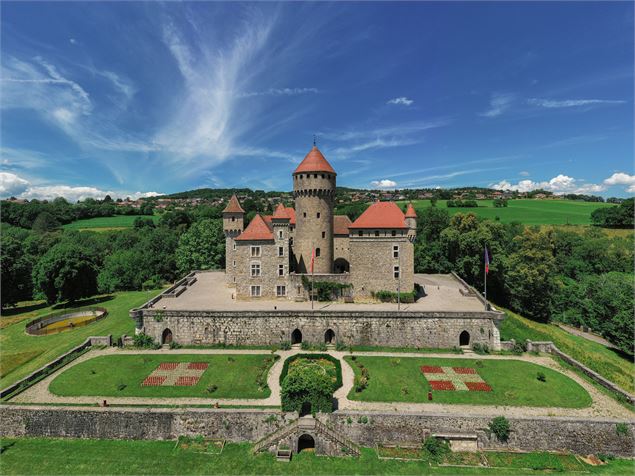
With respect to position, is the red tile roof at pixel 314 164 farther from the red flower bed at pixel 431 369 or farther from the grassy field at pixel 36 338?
the grassy field at pixel 36 338

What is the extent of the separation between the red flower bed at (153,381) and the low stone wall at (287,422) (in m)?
3.62

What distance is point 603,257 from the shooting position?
6322 cm

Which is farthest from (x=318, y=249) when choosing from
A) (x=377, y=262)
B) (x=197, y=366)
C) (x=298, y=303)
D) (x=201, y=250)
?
(x=201, y=250)

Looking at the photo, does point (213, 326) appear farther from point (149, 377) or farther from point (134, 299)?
point (134, 299)

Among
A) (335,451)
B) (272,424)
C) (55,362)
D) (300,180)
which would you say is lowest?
(335,451)

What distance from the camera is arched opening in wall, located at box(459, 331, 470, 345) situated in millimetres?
32906

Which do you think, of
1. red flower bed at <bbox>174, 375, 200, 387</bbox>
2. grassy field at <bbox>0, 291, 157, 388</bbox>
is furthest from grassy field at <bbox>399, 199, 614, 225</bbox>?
red flower bed at <bbox>174, 375, 200, 387</bbox>

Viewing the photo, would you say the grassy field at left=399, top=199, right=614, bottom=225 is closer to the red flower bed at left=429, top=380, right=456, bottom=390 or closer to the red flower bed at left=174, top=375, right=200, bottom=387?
the red flower bed at left=429, top=380, right=456, bottom=390

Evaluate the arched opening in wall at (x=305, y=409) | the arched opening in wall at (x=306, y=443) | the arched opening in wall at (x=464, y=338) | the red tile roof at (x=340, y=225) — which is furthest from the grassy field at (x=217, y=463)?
the red tile roof at (x=340, y=225)

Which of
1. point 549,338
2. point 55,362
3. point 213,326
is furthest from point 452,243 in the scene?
point 55,362

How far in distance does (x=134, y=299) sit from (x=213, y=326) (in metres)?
23.4

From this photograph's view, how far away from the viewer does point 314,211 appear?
39469 mm

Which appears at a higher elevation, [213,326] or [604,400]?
[213,326]

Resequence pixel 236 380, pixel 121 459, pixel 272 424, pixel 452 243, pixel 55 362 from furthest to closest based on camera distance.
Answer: pixel 452 243 < pixel 55 362 < pixel 236 380 < pixel 272 424 < pixel 121 459
